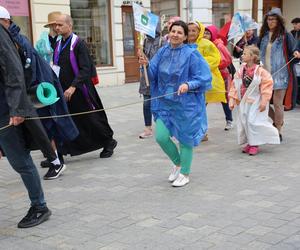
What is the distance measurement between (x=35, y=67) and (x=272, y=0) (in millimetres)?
17197

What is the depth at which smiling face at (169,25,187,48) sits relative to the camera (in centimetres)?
479

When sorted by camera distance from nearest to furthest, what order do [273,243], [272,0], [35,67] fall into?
[273,243] → [35,67] → [272,0]

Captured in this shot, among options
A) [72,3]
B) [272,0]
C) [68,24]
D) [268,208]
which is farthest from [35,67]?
[272,0]

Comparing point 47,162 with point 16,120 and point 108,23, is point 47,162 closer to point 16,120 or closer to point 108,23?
point 16,120

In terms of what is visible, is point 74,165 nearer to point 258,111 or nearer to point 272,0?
point 258,111

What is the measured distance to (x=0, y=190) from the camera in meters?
5.12

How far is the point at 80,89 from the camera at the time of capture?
597cm

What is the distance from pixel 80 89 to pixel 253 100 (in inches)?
84.5

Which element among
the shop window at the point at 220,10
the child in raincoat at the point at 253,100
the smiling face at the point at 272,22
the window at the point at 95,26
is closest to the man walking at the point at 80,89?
the child in raincoat at the point at 253,100

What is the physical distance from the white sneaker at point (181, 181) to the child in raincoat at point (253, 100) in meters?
1.51

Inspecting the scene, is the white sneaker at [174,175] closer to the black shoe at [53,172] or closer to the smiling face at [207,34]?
the black shoe at [53,172]

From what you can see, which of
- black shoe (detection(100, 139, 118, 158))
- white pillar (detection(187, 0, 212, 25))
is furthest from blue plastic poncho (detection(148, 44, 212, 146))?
white pillar (detection(187, 0, 212, 25))

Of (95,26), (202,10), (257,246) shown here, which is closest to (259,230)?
(257,246)

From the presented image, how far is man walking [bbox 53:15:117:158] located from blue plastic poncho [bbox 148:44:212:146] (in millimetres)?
1236
